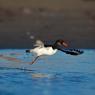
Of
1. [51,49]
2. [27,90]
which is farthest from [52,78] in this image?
[27,90]

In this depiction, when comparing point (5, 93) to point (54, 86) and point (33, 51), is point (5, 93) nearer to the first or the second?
point (54, 86)

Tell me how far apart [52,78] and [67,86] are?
6.37 m

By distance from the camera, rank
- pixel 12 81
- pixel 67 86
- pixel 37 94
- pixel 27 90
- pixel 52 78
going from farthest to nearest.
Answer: pixel 52 78, pixel 12 81, pixel 67 86, pixel 27 90, pixel 37 94

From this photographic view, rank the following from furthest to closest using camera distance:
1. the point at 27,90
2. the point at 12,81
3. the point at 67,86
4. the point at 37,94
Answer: the point at 12,81, the point at 67,86, the point at 27,90, the point at 37,94

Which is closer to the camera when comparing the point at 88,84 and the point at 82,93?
the point at 82,93

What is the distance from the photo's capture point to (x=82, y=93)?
30.8 meters

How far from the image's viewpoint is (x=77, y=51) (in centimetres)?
3575

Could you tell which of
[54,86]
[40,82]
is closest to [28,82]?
[40,82]

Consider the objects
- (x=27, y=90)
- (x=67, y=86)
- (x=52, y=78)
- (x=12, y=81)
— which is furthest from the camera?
(x=52, y=78)

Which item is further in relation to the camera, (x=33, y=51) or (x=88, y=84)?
(x=33, y=51)

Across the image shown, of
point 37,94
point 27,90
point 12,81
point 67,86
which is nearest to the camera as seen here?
point 37,94

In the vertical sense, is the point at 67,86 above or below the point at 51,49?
below

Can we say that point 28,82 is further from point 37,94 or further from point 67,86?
point 37,94

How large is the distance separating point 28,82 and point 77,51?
4745mm
